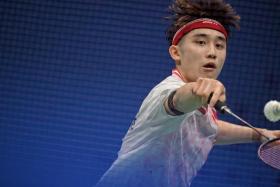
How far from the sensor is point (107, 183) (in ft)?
6.03

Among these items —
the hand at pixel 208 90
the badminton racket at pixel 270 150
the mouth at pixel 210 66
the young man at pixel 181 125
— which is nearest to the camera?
the hand at pixel 208 90

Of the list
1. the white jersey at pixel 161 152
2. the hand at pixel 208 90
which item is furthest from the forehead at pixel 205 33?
the hand at pixel 208 90

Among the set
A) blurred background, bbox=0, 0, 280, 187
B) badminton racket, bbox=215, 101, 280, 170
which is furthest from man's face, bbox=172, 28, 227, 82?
blurred background, bbox=0, 0, 280, 187

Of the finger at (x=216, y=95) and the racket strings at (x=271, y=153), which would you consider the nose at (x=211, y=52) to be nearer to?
the racket strings at (x=271, y=153)

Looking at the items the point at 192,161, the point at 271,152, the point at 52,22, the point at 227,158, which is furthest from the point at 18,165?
the point at 271,152

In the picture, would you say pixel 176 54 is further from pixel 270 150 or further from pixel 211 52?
pixel 270 150

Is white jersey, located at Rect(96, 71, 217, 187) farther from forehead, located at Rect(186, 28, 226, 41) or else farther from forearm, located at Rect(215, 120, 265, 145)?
forearm, located at Rect(215, 120, 265, 145)

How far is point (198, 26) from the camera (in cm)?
185

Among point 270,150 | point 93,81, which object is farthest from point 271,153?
point 93,81

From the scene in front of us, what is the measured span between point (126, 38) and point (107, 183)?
1.64m

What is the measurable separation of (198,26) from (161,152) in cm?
38

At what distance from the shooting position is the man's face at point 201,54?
1797 millimetres

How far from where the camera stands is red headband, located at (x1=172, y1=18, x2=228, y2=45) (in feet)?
6.08

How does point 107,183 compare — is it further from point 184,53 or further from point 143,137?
point 184,53
